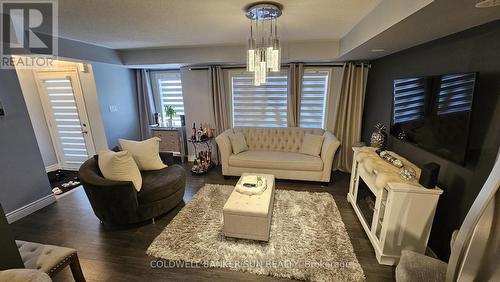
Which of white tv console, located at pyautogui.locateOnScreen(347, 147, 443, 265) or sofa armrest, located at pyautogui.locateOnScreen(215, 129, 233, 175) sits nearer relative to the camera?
white tv console, located at pyautogui.locateOnScreen(347, 147, 443, 265)

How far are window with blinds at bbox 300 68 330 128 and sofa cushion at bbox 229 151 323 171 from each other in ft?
2.83

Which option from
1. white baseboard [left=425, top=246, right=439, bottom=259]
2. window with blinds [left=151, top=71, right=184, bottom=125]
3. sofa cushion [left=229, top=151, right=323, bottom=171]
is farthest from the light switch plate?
white baseboard [left=425, top=246, right=439, bottom=259]

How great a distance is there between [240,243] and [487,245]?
1.86m

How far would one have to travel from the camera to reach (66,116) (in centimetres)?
399

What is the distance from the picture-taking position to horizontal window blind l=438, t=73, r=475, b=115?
1493 millimetres

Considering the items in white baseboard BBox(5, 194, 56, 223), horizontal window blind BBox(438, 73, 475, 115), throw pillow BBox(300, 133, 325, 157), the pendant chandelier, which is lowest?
white baseboard BBox(5, 194, 56, 223)

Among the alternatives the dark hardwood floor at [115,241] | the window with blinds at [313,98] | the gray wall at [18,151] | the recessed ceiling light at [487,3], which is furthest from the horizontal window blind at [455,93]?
the gray wall at [18,151]

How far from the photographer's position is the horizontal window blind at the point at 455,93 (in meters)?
1.49

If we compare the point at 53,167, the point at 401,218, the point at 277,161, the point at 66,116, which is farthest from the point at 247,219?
the point at 53,167

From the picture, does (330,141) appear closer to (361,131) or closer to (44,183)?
(361,131)

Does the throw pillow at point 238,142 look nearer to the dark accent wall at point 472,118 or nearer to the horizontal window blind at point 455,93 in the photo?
the dark accent wall at point 472,118

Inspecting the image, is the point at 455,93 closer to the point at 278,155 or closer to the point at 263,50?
the point at 263,50

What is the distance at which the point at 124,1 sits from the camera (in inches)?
69.1

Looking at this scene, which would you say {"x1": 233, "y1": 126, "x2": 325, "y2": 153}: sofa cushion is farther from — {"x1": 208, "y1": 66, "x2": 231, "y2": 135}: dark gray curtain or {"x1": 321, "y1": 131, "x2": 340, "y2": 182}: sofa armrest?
{"x1": 321, "y1": 131, "x2": 340, "y2": 182}: sofa armrest
